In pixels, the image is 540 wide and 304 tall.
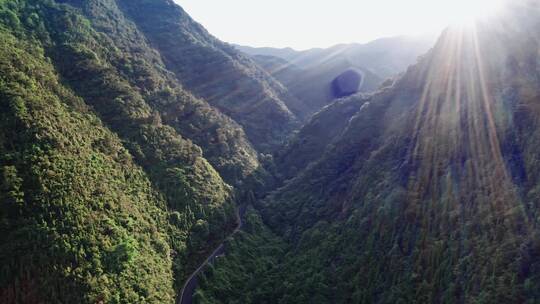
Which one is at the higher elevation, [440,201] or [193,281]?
[440,201]

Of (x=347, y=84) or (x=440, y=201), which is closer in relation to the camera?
(x=440, y=201)

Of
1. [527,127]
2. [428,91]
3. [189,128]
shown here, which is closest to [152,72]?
[189,128]

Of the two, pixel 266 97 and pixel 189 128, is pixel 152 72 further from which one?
pixel 266 97

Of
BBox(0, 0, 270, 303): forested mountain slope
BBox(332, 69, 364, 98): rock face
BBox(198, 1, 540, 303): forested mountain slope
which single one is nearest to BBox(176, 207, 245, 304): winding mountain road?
BBox(0, 0, 270, 303): forested mountain slope

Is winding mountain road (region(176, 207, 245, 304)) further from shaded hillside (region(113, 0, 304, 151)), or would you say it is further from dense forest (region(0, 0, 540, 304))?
shaded hillside (region(113, 0, 304, 151))

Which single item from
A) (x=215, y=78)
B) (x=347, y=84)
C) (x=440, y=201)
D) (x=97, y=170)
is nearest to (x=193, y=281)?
(x=97, y=170)

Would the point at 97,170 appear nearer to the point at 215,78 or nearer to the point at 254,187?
the point at 254,187
